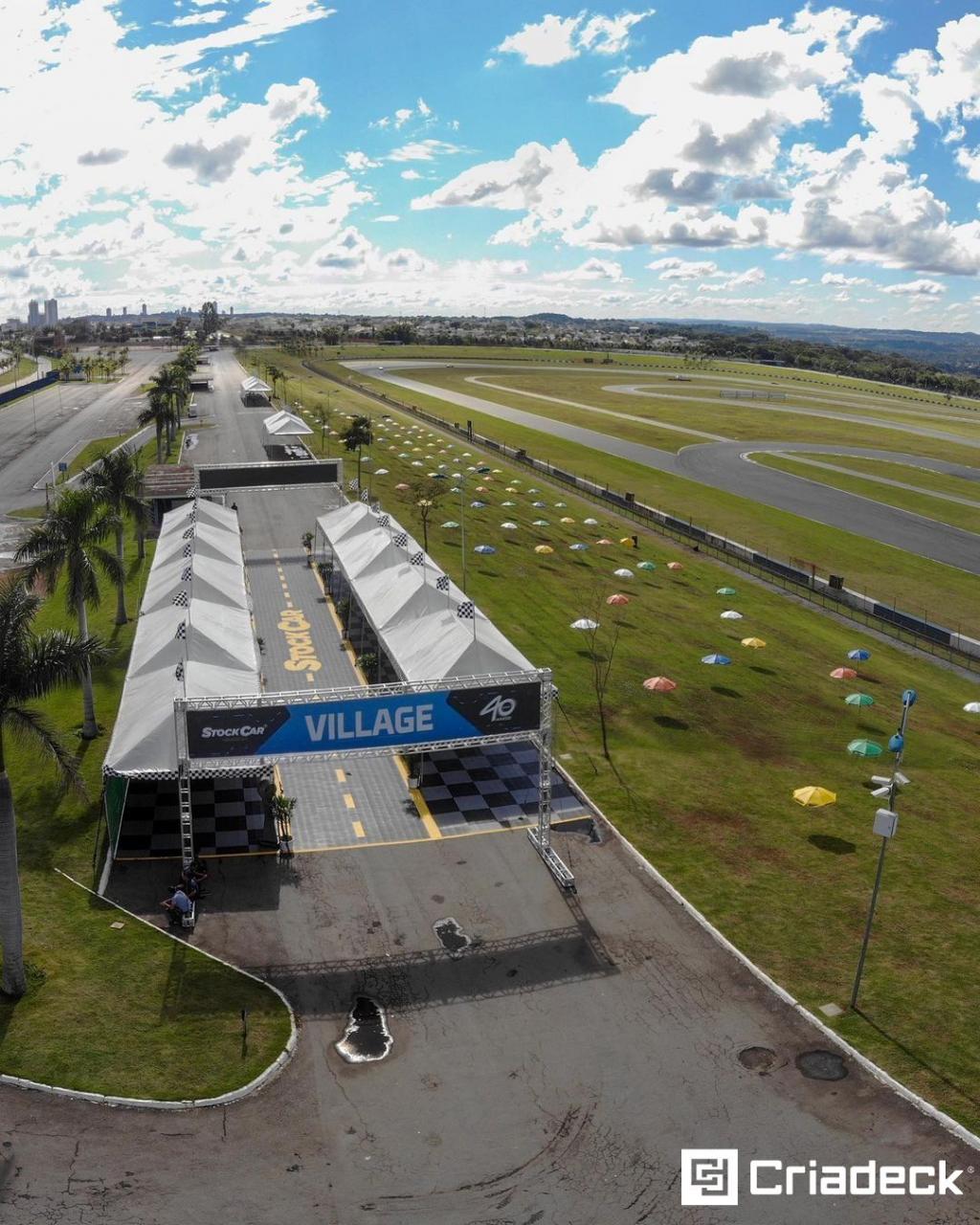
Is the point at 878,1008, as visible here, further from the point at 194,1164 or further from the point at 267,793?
the point at 267,793

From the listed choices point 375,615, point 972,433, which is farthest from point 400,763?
point 972,433

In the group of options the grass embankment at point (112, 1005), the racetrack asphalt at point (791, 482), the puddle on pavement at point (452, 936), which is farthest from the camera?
the racetrack asphalt at point (791, 482)

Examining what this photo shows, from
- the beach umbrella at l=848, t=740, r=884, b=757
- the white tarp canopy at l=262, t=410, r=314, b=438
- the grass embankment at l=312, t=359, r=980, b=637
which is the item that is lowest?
the beach umbrella at l=848, t=740, r=884, b=757

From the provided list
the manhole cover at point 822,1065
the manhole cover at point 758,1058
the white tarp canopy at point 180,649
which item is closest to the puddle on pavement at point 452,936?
the manhole cover at point 758,1058

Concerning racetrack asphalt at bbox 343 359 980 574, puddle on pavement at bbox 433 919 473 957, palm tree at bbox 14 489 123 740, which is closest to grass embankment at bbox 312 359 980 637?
racetrack asphalt at bbox 343 359 980 574

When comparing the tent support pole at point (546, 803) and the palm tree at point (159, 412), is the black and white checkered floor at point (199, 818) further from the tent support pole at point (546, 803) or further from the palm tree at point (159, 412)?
the palm tree at point (159, 412)

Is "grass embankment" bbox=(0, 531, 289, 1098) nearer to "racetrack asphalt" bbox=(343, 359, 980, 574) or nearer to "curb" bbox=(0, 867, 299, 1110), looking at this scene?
"curb" bbox=(0, 867, 299, 1110)
